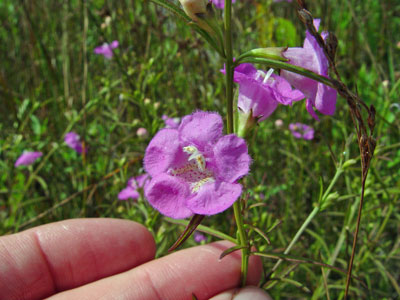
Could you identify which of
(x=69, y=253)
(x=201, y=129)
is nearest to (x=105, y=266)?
(x=69, y=253)

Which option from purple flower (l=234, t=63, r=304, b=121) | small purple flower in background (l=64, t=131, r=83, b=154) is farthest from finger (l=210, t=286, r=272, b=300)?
small purple flower in background (l=64, t=131, r=83, b=154)

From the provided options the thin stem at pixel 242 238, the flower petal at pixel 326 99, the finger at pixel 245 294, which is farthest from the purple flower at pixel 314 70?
the finger at pixel 245 294

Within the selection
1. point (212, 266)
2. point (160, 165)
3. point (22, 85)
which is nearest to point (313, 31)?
point (160, 165)

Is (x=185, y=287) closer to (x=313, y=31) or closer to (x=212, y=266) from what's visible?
(x=212, y=266)

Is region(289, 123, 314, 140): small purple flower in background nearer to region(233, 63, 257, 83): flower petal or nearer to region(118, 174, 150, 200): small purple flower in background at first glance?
region(118, 174, 150, 200): small purple flower in background

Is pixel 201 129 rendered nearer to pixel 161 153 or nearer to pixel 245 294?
pixel 161 153
